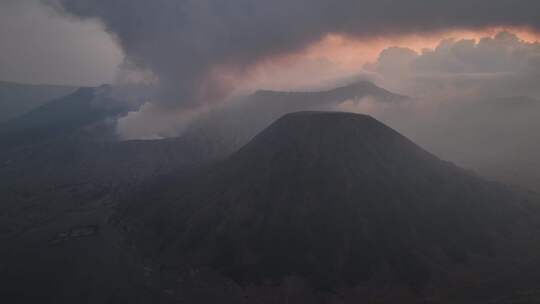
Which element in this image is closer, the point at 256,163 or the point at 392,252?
the point at 392,252

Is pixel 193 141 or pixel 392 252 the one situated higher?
pixel 193 141

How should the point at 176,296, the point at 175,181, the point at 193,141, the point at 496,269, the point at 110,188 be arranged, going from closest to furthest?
the point at 176,296, the point at 496,269, the point at 175,181, the point at 110,188, the point at 193,141

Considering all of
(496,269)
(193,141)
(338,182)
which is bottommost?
(496,269)

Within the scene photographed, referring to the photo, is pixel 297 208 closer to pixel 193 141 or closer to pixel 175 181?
pixel 175 181

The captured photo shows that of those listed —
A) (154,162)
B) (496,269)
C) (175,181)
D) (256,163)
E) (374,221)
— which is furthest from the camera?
(154,162)

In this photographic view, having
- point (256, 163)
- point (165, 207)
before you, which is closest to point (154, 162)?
point (165, 207)

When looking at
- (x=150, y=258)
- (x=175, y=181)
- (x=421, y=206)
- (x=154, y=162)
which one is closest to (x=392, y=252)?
(x=421, y=206)
